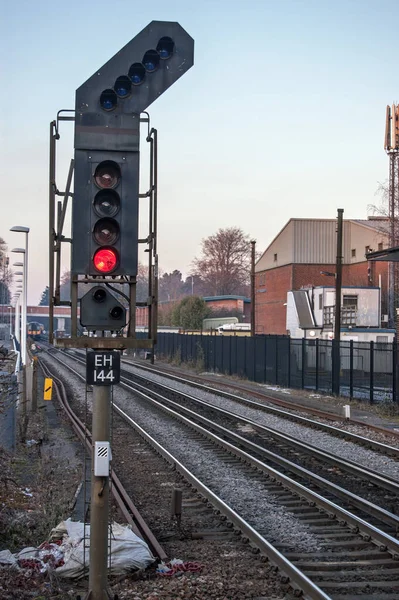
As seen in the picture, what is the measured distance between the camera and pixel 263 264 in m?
70.3

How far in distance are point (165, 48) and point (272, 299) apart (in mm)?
60603

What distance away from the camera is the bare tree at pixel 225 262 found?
311 feet

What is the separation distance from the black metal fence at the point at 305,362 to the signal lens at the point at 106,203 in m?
19.6

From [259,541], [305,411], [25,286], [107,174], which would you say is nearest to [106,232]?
[107,174]

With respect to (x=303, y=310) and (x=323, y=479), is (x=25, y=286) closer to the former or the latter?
(x=323, y=479)

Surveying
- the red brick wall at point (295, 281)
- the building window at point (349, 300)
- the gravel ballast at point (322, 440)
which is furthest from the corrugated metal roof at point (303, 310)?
the gravel ballast at point (322, 440)

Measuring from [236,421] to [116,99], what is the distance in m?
14.9

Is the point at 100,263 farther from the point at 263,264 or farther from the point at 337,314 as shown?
the point at 263,264

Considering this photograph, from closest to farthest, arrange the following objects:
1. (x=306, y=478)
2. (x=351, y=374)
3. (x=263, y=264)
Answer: (x=306, y=478), (x=351, y=374), (x=263, y=264)

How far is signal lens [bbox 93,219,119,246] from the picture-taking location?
592cm

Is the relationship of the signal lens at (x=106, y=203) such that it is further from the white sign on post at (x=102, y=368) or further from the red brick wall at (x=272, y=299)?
the red brick wall at (x=272, y=299)

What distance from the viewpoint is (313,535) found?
8.66 m

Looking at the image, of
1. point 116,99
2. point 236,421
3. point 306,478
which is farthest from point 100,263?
point 236,421

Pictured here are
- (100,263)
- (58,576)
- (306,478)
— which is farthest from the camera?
(306,478)
